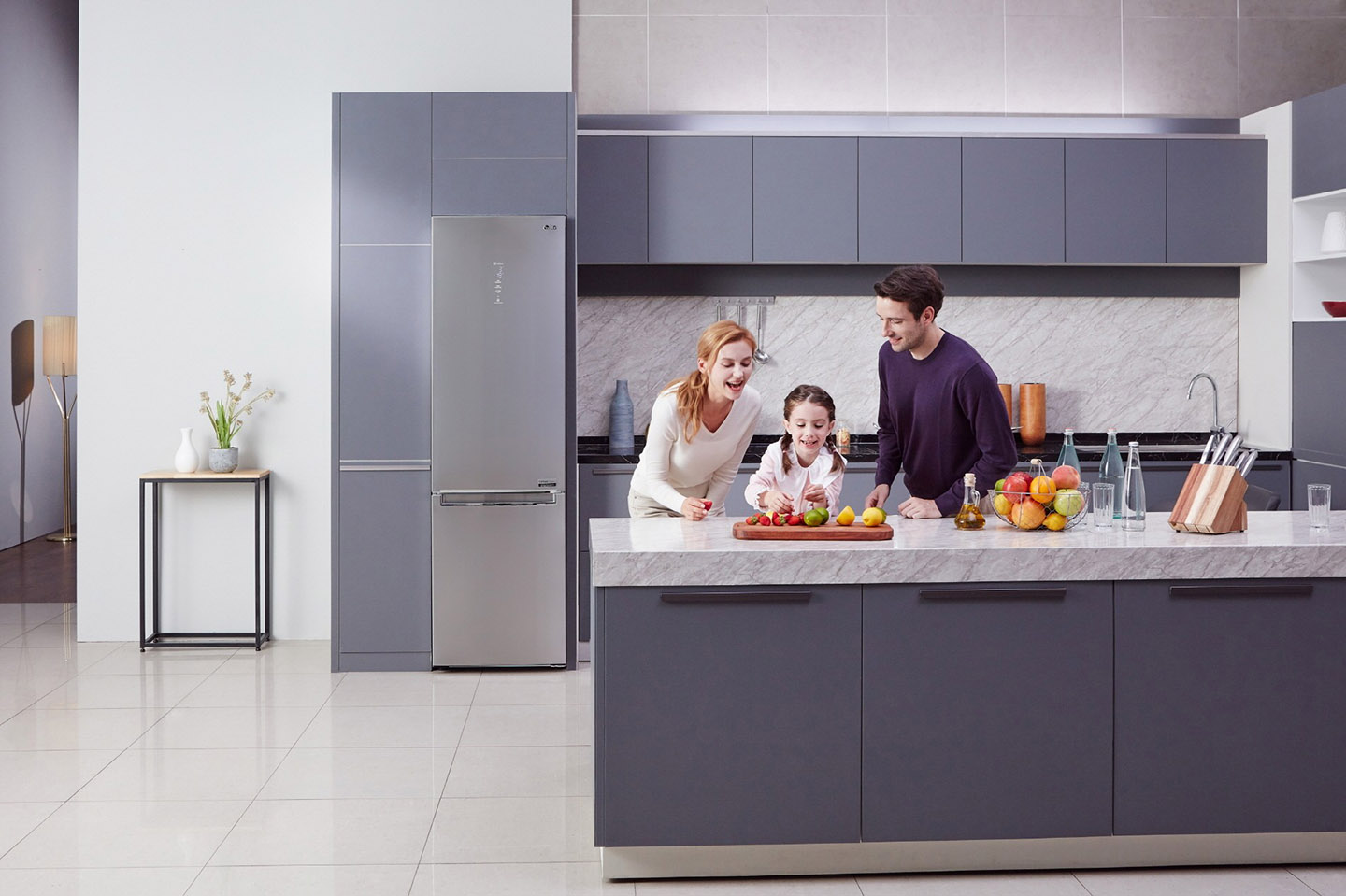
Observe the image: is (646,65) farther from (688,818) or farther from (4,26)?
(4,26)

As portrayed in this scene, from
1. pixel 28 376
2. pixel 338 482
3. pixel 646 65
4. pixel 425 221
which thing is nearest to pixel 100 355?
pixel 338 482

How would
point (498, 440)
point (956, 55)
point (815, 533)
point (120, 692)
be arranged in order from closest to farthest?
point (815, 533) < point (120, 692) < point (498, 440) < point (956, 55)

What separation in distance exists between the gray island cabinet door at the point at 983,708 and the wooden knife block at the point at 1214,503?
1.14ft

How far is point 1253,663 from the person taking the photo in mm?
2846

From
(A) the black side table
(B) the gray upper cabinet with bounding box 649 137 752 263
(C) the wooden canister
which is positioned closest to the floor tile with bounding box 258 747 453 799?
(A) the black side table

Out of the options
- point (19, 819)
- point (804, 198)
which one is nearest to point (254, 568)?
point (19, 819)

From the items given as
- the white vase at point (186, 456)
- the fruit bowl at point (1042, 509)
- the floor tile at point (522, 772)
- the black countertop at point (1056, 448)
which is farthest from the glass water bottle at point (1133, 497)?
the white vase at point (186, 456)

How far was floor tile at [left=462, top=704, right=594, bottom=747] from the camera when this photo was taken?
398 centimetres

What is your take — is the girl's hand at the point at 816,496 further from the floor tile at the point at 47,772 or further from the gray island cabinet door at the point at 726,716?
the floor tile at the point at 47,772

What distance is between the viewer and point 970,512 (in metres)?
Result: 3.06

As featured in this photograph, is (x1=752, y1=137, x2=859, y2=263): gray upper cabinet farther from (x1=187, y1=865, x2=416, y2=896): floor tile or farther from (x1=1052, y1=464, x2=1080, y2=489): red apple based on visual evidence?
(x1=187, y1=865, x2=416, y2=896): floor tile

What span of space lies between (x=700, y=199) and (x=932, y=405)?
7.49ft

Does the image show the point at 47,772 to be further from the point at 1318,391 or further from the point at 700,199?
the point at 1318,391

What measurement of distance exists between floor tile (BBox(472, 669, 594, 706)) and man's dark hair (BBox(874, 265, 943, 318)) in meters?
2.01
